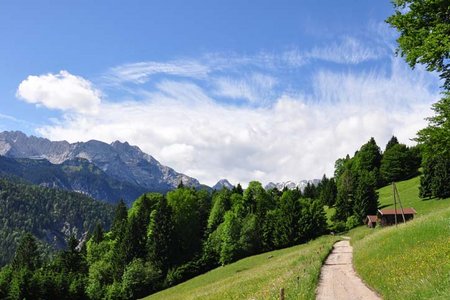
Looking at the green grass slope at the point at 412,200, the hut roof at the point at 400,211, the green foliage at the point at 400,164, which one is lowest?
the hut roof at the point at 400,211

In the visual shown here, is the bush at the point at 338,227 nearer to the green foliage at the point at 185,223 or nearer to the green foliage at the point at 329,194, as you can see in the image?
the green foliage at the point at 329,194

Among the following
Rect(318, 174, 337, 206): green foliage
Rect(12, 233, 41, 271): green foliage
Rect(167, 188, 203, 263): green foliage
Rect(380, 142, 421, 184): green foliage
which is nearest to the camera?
Rect(167, 188, 203, 263): green foliage

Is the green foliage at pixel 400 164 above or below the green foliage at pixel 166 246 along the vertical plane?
above

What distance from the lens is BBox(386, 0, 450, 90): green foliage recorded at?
15.7m

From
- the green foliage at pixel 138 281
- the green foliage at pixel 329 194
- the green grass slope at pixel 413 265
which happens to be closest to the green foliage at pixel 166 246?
the green foliage at pixel 138 281

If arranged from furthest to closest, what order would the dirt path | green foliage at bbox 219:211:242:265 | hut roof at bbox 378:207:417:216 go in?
green foliage at bbox 219:211:242:265
hut roof at bbox 378:207:417:216
the dirt path

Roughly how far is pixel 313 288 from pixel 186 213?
7702cm

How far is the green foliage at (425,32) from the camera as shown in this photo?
15.7 m

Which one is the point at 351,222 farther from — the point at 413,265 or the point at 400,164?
the point at 413,265

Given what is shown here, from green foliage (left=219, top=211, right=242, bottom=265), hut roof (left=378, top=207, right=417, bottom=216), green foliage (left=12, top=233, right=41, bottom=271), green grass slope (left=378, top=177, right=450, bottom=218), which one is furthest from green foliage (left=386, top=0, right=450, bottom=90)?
green foliage (left=12, top=233, right=41, bottom=271)

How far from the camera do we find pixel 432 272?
17.2 metres

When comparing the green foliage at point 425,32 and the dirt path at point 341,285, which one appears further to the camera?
the dirt path at point 341,285

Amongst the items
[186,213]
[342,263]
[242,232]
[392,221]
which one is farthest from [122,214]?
[342,263]

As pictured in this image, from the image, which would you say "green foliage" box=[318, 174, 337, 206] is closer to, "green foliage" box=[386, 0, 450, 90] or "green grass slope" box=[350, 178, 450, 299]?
"green grass slope" box=[350, 178, 450, 299]
